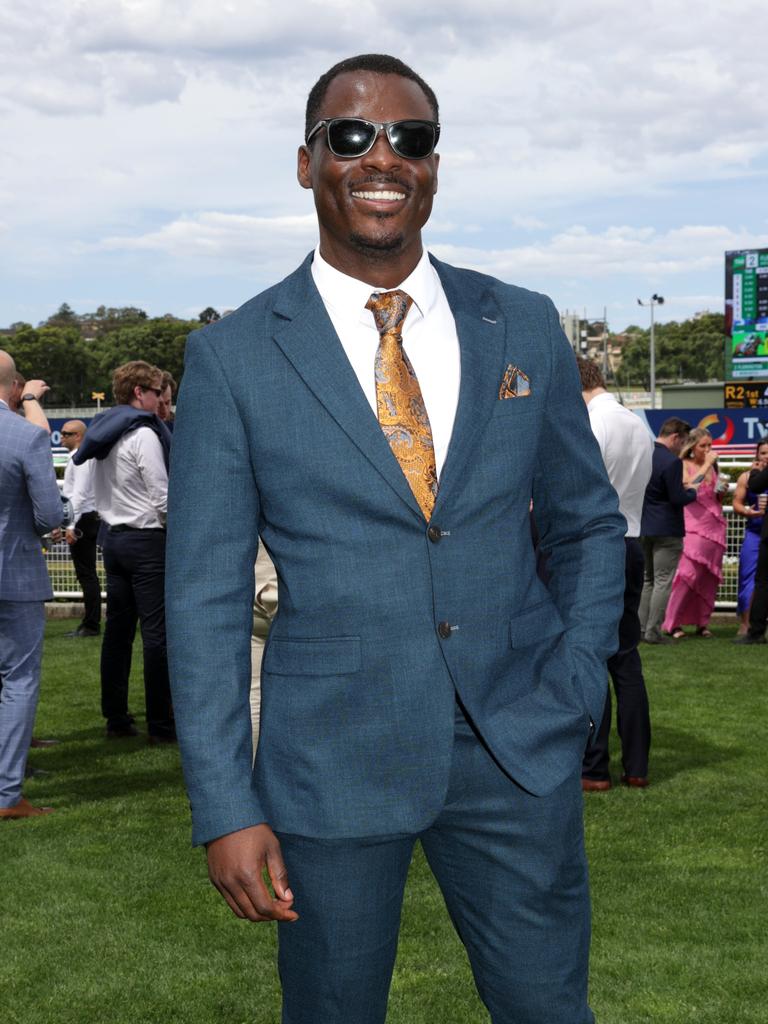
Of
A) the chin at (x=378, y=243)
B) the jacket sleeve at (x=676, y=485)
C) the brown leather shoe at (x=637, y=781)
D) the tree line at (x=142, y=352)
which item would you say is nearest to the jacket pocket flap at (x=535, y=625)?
the chin at (x=378, y=243)

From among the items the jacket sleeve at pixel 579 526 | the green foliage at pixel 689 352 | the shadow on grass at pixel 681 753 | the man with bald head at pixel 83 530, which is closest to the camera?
the jacket sleeve at pixel 579 526

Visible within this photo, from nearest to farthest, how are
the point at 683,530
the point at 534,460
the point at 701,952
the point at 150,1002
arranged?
the point at 534,460
the point at 150,1002
the point at 701,952
the point at 683,530

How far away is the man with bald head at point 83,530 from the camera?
11.8 meters

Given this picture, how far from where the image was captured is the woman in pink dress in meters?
13.0

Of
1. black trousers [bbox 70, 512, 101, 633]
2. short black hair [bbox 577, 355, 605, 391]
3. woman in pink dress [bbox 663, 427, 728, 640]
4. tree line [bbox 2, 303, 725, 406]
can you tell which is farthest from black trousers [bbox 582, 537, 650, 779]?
tree line [bbox 2, 303, 725, 406]

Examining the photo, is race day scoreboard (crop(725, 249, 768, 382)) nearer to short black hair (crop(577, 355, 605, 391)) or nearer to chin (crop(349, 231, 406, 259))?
short black hair (crop(577, 355, 605, 391))

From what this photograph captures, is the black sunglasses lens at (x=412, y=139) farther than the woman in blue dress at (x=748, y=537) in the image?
No

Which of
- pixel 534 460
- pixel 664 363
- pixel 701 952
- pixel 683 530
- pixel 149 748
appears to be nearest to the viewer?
pixel 534 460

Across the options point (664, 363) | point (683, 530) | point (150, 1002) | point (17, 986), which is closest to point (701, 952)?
point (150, 1002)

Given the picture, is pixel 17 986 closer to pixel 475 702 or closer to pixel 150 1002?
pixel 150 1002

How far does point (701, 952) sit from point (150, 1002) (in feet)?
6.30

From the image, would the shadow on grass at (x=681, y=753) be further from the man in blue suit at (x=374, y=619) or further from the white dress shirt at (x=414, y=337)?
the white dress shirt at (x=414, y=337)

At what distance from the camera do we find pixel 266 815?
→ 92.7 inches

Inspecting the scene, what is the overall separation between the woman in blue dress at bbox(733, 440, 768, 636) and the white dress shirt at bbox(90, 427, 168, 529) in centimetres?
659
